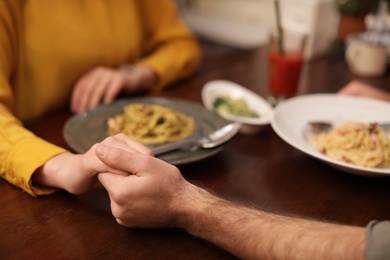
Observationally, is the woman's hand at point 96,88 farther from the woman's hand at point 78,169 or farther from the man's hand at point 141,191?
the man's hand at point 141,191

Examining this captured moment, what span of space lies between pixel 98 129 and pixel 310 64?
125 centimetres

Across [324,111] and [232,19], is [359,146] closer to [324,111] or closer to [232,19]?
[324,111]

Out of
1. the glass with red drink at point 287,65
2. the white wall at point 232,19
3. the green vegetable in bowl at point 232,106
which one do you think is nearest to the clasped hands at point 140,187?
the green vegetable in bowl at point 232,106

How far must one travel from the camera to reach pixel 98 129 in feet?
4.37

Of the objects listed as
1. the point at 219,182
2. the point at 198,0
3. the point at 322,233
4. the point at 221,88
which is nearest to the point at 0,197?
the point at 219,182

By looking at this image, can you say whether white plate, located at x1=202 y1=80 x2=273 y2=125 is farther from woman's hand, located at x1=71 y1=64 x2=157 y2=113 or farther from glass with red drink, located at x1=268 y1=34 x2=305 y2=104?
woman's hand, located at x1=71 y1=64 x2=157 y2=113

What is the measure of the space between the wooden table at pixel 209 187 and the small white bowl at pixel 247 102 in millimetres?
40

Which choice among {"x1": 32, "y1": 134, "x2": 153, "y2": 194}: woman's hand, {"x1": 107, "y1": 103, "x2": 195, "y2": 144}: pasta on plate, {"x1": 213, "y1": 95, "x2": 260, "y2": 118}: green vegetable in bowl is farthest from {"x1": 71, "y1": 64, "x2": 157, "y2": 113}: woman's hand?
{"x1": 32, "y1": 134, "x2": 153, "y2": 194}: woman's hand

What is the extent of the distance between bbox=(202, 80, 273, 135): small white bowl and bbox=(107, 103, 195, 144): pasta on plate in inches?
6.0

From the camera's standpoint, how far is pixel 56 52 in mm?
1553

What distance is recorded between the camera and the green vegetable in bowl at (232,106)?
153cm

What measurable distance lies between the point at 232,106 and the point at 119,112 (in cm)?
38

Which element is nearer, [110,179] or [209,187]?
[110,179]

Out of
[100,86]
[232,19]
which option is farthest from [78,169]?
[232,19]
